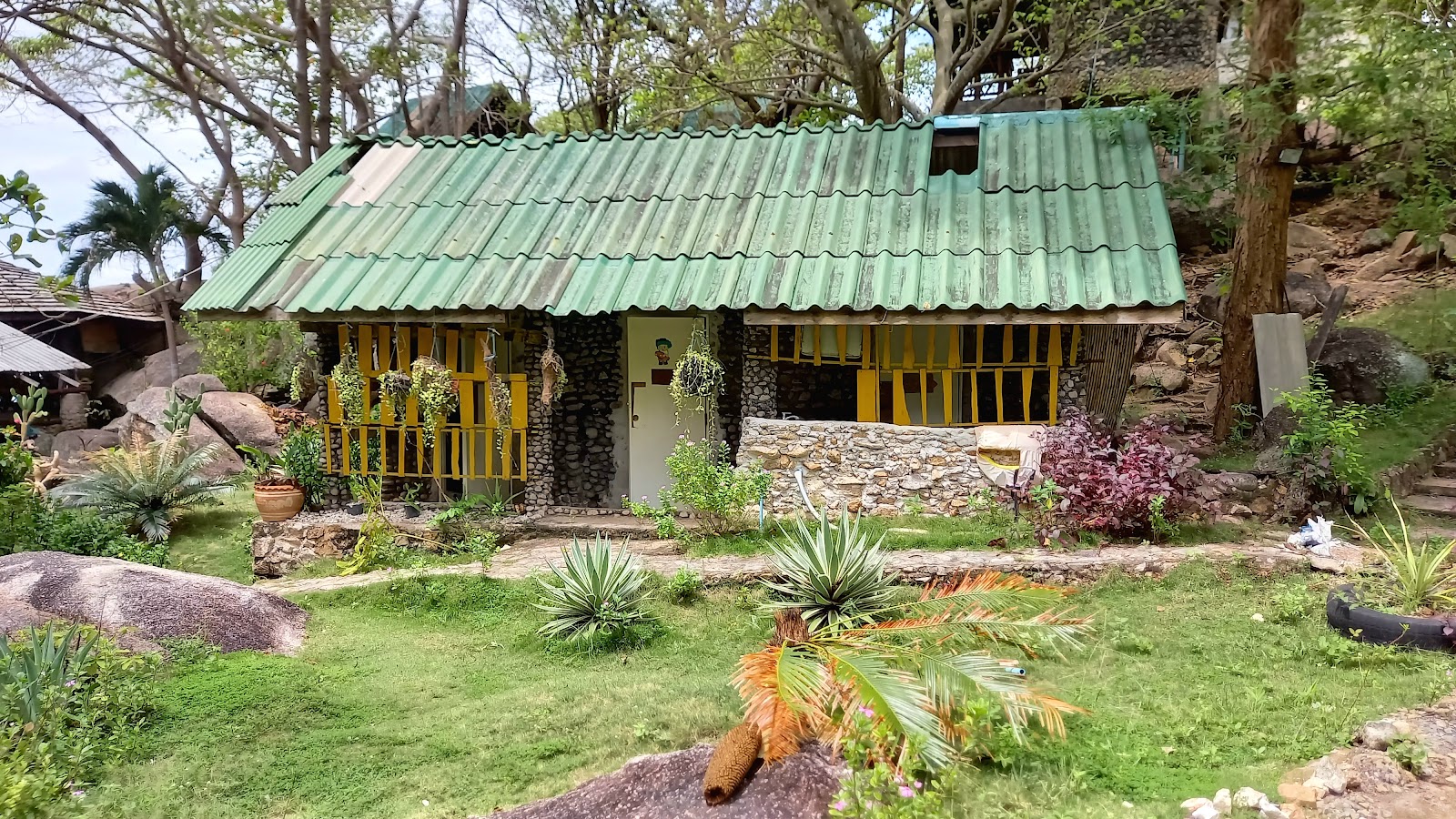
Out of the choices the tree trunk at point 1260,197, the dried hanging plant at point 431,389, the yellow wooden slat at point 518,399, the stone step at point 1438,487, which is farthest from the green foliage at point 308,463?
the stone step at point 1438,487

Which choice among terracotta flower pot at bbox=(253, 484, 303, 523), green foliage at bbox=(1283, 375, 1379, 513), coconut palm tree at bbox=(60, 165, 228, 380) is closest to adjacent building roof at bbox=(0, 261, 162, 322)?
coconut palm tree at bbox=(60, 165, 228, 380)

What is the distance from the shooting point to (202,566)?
10203 millimetres

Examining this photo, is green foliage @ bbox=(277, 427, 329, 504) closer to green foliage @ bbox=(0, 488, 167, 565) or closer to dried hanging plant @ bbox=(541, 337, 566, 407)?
green foliage @ bbox=(0, 488, 167, 565)

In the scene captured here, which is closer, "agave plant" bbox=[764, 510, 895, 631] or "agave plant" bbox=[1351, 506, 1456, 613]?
"agave plant" bbox=[1351, 506, 1456, 613]

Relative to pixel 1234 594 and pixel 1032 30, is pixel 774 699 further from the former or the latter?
pixel 1032 30

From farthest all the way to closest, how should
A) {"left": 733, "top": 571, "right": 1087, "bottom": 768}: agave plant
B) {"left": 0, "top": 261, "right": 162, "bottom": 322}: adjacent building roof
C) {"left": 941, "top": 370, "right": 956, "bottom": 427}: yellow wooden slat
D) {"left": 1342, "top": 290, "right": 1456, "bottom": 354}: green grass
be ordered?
{"left": 0, "top": 261, "right": 162, "bottom": 322}: adjacent building roof → {"left": 1342, "top": 290, "right": 1456, "bottom": 354}: green grass → {"left": 941, "top": 370, "right": 956, "bottom": 427}: yellow wooden slat → {"left": 733, "top": 571, "right": 1087, "bottom": 768}: agave plant

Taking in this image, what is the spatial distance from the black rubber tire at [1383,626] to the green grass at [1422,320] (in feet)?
25.4

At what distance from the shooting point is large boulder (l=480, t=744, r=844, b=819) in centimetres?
417

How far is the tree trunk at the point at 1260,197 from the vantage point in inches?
376

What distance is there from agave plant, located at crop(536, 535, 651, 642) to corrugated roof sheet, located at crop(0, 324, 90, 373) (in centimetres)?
1479

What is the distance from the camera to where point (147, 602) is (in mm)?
6680

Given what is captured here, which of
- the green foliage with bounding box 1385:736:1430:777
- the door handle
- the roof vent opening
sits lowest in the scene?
the green foliage with bounding box 1385:736:1430:777

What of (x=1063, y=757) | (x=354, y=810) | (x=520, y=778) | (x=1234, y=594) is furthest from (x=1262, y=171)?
(x=354, y=810)

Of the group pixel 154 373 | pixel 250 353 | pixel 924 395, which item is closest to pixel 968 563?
pixel 924 395
